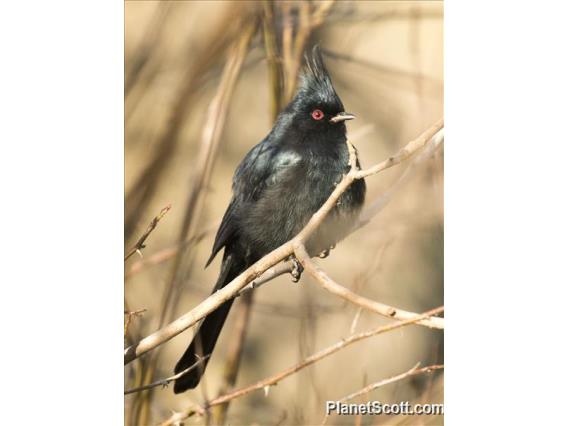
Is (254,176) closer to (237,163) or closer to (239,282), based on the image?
(237,163)

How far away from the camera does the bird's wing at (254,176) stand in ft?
12.9

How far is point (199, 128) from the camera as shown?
3.94m

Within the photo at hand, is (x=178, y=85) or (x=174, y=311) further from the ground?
(x=178, y=85)

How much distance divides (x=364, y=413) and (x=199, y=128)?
164 cm

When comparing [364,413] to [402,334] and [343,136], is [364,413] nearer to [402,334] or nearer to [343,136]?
[402,334]

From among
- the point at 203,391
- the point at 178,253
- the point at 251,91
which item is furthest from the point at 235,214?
the point at 203,391

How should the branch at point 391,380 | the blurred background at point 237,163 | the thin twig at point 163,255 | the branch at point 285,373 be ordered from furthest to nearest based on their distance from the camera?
the thin twig at point 163,255
the blurred background at point 237,163
the branch at point 391,380
the branch at point 285,373

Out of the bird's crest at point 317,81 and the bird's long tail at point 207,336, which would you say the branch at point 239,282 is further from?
the bird's crest at point 317,81

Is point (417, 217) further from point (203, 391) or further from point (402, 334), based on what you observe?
point (203, 391)

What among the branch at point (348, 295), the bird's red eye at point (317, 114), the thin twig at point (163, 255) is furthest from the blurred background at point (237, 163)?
the branch at point (348, 295)

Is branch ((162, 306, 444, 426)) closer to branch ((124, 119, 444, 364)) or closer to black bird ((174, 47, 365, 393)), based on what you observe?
black bird ((174, 47, 365, 393))

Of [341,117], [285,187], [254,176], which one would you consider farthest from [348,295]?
[341,117]

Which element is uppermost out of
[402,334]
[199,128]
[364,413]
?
[199,128]

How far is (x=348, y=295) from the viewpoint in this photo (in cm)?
307
